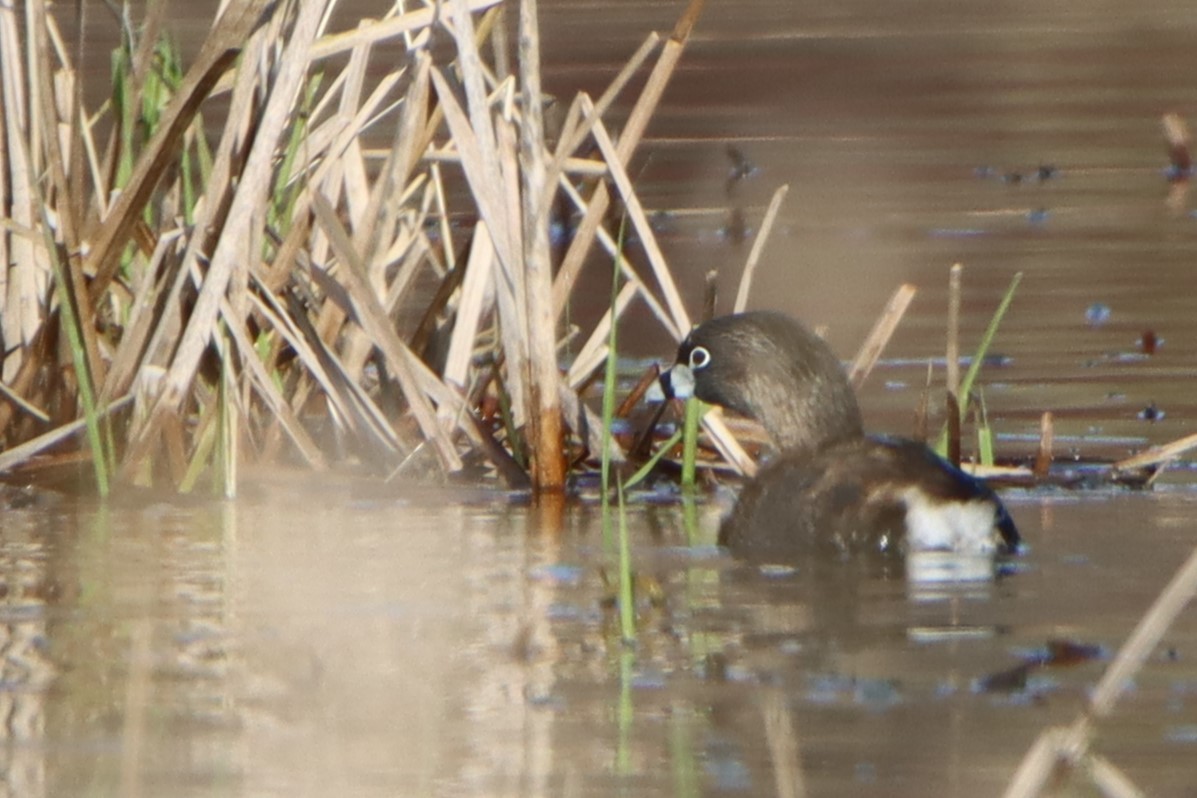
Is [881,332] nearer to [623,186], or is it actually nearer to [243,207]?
[623,186]

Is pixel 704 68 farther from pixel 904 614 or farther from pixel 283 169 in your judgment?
pixel 904 614

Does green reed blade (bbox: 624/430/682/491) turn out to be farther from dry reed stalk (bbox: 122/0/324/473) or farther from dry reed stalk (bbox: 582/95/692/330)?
dry reed stalk (bbox: 122/0/324/473)

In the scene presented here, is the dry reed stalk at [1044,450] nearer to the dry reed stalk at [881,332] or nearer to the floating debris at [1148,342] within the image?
the dry reed stalk at [881,332]

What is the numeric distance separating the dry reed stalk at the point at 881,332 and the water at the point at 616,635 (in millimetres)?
294

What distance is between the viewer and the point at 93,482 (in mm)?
6578

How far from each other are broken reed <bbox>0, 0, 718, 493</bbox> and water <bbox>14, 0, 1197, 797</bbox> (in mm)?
229

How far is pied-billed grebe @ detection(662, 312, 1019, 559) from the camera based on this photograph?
5.74 metres

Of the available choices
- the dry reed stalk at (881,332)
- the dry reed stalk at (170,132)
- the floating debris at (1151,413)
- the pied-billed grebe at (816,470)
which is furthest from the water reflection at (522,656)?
the floating debris at (1151,413)

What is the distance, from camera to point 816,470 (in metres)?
6.18

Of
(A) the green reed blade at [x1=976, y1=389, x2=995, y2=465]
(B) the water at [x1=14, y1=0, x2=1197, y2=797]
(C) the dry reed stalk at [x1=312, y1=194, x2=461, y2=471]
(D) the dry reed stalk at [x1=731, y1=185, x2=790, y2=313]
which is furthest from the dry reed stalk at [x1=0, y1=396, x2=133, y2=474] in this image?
(A) the green reed blade at [x1=976, y1=389, x2=995, y2=465]

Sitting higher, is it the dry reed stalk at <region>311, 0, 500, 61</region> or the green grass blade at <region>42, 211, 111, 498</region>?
the dry reed stalk at <region>311, 0, 500, 61</region>

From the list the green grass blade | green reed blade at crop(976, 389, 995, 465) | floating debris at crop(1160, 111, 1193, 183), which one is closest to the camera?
the green grass blade

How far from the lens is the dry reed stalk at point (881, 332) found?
22.9 ft

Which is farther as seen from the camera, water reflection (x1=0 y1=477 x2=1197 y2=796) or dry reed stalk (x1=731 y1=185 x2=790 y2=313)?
dry reed stalk (x1=731 y1=185 x2=790 y2=313)
